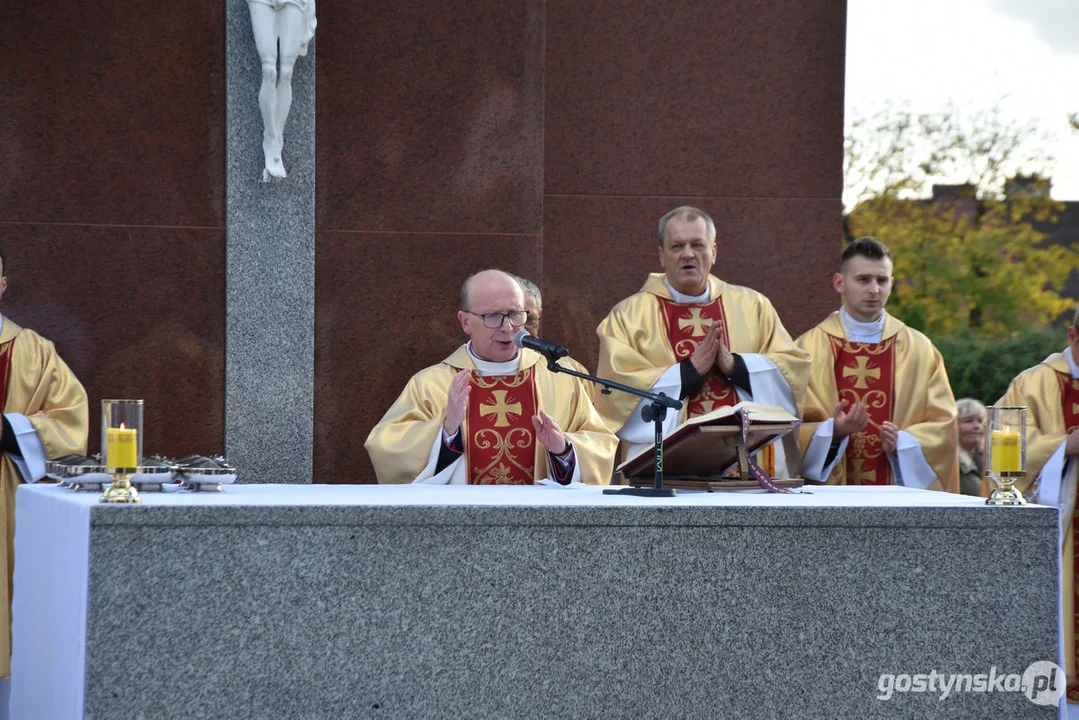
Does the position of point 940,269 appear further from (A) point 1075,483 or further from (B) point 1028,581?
(B) point 1028,581

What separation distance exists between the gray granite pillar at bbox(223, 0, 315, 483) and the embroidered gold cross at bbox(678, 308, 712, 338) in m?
1.68

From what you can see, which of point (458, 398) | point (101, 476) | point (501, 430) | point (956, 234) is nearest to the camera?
point (101, 476)

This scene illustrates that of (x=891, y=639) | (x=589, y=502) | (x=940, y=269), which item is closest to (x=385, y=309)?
(x=589, y=502)

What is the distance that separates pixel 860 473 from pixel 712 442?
204 cm

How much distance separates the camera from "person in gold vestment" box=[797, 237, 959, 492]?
5695mm

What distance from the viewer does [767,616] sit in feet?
11.0

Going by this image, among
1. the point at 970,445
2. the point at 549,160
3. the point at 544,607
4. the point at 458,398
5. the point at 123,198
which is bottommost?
the point at 544,607

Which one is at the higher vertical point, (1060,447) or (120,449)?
(120,449)

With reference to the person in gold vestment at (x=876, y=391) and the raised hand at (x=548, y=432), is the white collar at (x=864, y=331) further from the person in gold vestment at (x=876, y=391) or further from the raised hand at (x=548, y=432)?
the raised hand at (x=548, y=432)

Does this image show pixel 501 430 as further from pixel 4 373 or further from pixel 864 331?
pixel 4 373

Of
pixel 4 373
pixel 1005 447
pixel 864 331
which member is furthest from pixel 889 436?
pixel 4 373

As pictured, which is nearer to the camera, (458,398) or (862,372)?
(458,398)

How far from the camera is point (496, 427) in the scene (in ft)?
16.5

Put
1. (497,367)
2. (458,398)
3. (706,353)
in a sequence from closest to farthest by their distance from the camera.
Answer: (458,398) < (497,367) < (706,353)
